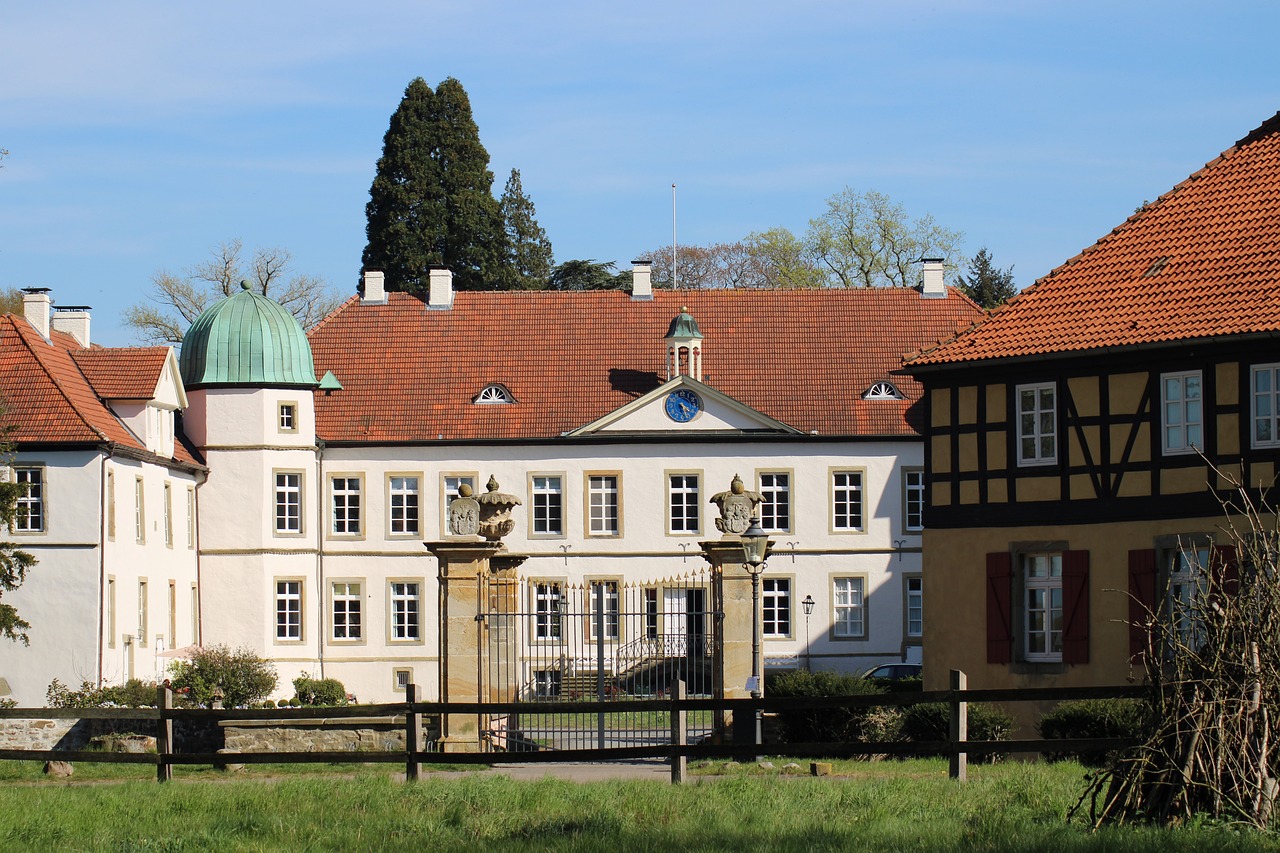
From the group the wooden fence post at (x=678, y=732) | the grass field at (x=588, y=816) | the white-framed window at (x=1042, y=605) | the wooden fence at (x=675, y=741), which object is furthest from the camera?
the white-framed window at (x=1042, y=605)

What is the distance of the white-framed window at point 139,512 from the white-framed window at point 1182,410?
72.3 ft

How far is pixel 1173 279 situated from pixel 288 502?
78.5 ft

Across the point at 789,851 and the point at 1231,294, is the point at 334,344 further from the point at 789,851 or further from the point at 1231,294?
the point at 789,851

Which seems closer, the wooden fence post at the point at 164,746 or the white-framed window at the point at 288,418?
the wooden fence post at the point at 164,746

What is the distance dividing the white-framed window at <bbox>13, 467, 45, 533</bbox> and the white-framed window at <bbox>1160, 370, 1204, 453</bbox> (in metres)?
22.0

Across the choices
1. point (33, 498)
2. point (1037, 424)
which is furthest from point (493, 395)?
point (1037, 424)

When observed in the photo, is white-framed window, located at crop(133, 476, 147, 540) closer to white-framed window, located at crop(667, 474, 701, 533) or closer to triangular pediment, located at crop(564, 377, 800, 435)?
triangular pediment, located at crop(564, 377, 800, 435)

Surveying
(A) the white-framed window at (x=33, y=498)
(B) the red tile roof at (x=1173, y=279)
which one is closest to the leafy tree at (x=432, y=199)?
(A) the white-framed window at (x=33, y=498)

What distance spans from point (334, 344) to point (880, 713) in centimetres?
2759

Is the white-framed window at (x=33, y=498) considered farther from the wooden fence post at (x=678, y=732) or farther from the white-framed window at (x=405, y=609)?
the wooden fence post at (x=678, y=732)

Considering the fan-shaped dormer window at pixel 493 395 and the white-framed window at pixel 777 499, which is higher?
the fan-shaped dormer window at pixel 493 395

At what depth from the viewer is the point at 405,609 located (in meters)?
46.1

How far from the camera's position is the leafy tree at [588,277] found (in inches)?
2608

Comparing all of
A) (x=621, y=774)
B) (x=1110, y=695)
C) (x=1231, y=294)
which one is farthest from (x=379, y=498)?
(x=1110, y=695)
